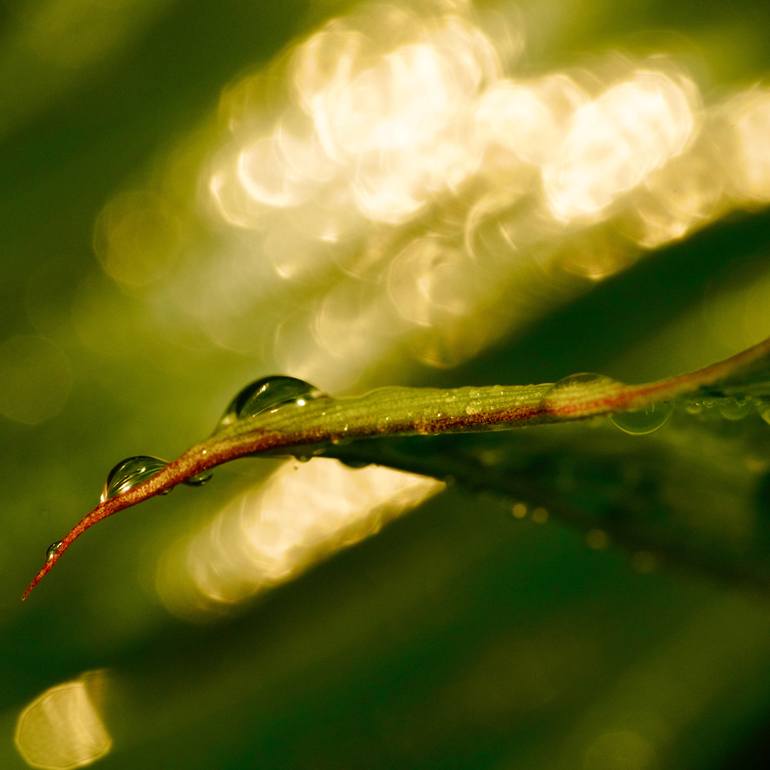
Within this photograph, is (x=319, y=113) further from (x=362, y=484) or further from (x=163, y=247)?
(x=362, y=484)

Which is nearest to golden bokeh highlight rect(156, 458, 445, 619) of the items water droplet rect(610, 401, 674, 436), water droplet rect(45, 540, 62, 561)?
water droplet rect(45, 540, 62, 561)

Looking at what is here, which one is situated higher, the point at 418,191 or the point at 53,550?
the point at 418,191

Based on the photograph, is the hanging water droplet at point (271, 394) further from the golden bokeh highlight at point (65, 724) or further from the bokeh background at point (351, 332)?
the golden bokeh highlight at point (65, 724)

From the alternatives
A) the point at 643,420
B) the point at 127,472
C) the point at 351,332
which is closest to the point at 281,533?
the point at 351,332

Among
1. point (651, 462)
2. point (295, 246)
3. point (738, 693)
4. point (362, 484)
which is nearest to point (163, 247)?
point (295, 246)

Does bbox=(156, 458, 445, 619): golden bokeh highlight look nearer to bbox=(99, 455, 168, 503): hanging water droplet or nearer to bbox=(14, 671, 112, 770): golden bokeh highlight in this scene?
bbox=(14, 671, 112, 770): golden bokeh highlight

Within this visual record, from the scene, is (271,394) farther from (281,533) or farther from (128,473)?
(281,533)
